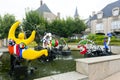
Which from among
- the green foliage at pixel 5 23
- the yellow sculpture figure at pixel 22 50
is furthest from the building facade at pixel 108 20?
the yellow sculpture figure at pixel 22 50

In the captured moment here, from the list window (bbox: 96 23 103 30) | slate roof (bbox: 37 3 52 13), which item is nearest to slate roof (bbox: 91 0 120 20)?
window (bbox: 96 23 103 30)

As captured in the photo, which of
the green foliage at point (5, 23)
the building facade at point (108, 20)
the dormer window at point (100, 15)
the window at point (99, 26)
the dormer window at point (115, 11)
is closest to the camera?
the green foliage at point (5, 23)

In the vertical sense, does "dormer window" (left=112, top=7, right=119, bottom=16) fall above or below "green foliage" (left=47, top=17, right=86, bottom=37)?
above

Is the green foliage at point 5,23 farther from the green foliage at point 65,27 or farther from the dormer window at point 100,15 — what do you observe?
the dormer window at point 100,15

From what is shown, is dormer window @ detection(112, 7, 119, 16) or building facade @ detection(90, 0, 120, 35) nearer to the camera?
dormer window @ detection(112, 7, 119, 16)

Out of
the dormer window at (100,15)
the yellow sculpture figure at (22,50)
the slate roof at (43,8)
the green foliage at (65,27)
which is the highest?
the slate roof at (43,8)

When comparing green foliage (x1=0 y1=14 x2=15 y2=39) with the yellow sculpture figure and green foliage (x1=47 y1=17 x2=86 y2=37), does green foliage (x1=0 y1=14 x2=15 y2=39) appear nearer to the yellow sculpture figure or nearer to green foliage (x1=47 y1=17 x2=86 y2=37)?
green foliage (x1=47 y1=17 x2=86 y2=37)

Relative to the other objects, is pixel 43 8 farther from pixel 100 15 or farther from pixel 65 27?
pixel 100 15

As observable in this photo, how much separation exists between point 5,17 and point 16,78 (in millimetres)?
26250

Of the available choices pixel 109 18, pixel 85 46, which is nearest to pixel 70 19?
pixel 109 18

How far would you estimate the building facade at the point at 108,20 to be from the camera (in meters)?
33.5

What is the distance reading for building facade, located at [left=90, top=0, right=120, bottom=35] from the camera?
33500 millimetres

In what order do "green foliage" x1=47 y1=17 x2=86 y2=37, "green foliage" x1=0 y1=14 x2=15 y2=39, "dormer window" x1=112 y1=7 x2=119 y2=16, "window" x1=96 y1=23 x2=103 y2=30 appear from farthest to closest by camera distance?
"window" x1=96 y1=23 x2=103 y2=30
"green foliage" x1=47 y1=17 x2=86 y2=37
"dormer window" x1=112 y1=7 x2=119 y2=16
"green foliage" x1=0 y1=14 x2=15 y2=39

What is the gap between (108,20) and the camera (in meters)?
35.6
